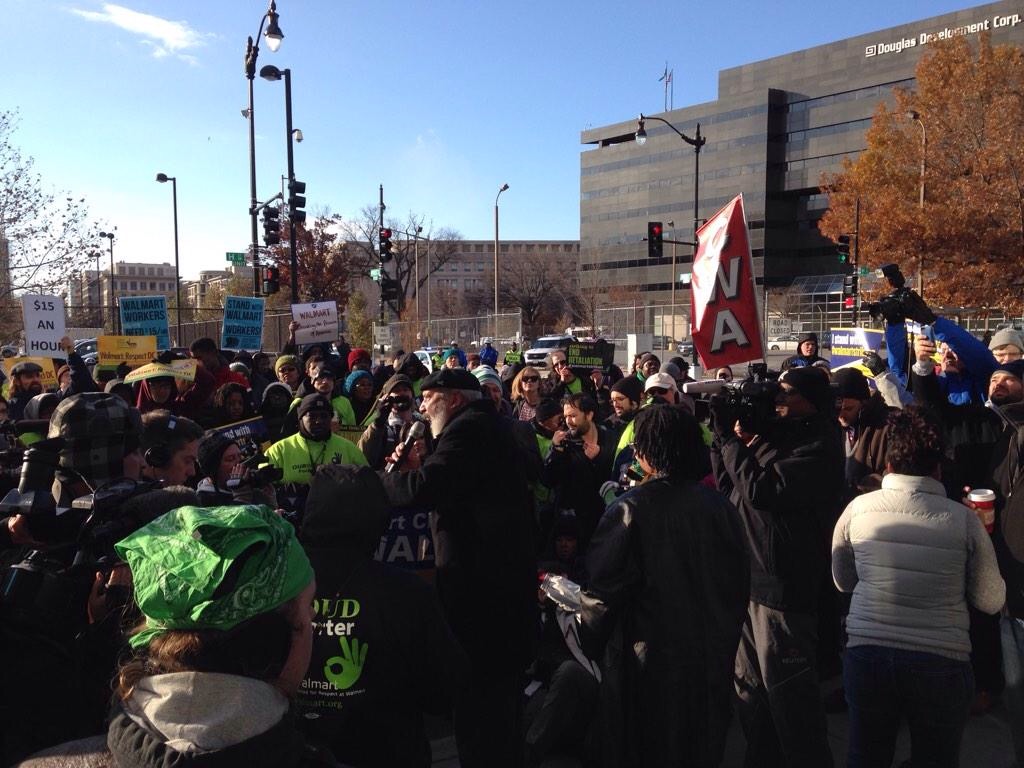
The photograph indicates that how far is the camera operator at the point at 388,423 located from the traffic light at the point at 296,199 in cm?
1332

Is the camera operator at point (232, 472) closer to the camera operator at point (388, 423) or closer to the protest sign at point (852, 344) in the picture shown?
the camera operator at point (388, 423)

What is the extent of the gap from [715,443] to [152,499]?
248 cm

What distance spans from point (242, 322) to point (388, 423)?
893cm

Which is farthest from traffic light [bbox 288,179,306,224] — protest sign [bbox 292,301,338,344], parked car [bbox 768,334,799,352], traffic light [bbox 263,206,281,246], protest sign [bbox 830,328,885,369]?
parked car [bbox 768,334,799,352]

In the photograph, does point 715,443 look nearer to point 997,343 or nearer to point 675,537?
point 675,537

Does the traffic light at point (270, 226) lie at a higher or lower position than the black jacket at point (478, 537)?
higher

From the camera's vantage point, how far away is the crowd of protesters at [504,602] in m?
1.42

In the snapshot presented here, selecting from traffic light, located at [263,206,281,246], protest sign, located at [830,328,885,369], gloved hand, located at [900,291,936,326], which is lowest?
protest sign, located at [830,328,885,369]

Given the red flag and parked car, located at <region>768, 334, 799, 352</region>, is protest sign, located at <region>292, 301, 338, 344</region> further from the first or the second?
parked car, located at <region>768, 334, 799, 352</region>

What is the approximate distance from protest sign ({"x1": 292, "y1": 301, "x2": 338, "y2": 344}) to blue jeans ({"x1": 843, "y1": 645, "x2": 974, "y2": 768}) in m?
12.0

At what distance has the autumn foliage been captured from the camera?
23047mm

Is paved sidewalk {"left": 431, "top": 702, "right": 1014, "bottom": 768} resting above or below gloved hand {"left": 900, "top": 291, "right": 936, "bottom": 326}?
below

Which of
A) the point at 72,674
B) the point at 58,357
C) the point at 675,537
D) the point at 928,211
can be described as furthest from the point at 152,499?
the point at 928,211

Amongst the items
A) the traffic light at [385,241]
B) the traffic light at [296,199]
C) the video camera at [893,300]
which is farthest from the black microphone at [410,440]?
the traffic light at [385,241]
